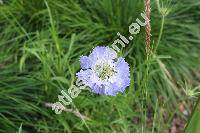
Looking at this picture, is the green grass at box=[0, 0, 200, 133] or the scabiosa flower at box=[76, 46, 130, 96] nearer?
the scabiosa flower at box=[76, 46, 130, 96]

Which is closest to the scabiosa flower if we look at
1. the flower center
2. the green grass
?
the flower center

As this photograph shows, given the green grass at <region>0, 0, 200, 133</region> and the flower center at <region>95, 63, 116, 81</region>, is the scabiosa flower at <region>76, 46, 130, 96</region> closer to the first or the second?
the flower center at <region>95, 63, 116, 81</region>

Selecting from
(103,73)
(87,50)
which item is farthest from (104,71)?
(87,50)

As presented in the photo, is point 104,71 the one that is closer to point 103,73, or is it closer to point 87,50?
point 103,73

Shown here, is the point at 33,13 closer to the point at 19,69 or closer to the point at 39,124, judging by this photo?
the point at 19,69

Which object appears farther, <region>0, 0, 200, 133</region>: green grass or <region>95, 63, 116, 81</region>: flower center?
<region>0, 0, 200, 133</region>: green grass

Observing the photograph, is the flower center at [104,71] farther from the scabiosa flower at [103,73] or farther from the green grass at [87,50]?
the green grass at [87,50]
